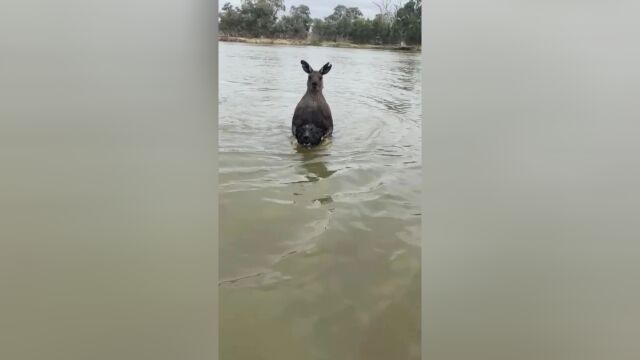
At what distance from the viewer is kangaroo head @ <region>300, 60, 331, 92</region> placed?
161 centimetres

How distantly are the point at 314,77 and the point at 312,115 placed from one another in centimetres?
12

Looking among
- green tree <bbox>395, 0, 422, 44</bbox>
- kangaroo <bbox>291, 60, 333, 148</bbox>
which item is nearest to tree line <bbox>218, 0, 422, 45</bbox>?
green tree <bbox>395, 0, 422, 44</bbox>

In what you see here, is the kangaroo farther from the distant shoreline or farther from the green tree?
the green tree

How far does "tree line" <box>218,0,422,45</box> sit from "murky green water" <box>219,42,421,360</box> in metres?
0.04
